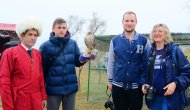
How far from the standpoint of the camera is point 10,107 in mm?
4020

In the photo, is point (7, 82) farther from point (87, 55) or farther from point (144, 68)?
point (144, 68)

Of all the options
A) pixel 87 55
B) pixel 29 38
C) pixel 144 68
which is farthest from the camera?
pixel 87 55

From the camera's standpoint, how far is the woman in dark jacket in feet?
13.7

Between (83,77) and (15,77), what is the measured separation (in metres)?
13.6

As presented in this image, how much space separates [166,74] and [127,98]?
0.79 meters

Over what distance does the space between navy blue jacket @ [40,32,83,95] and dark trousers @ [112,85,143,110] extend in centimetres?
61

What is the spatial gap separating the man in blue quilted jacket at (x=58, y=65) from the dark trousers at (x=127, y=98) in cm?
59

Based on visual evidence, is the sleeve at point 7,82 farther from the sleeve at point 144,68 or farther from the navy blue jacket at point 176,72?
the navy blue jacket at point 176,72

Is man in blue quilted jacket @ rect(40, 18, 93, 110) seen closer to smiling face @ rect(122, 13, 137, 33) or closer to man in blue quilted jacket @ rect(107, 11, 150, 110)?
man in blue quilted jacket @ rect(107, 11, 150, 110)

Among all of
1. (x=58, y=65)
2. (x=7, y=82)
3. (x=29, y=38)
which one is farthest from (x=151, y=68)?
(x=7, y=82)

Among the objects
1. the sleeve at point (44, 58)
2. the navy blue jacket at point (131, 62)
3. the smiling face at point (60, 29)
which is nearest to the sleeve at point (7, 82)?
the sleeve at point (44, 58)

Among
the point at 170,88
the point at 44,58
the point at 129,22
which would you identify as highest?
the point at 129,22

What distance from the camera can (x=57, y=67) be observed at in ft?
15.1

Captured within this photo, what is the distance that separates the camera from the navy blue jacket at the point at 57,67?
4.60m
